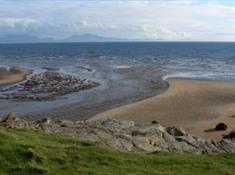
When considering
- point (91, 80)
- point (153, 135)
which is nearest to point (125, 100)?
point (91, 80)

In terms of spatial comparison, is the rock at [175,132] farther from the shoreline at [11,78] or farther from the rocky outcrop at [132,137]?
the shoreline at [11,78]

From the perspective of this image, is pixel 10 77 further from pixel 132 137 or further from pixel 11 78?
pixel 132 137

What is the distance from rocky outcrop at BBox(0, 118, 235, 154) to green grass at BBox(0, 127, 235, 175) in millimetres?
2434

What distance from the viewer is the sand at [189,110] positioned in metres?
32.3

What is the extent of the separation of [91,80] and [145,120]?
1079 inches

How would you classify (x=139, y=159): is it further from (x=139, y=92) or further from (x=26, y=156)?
(x=139, y=92)

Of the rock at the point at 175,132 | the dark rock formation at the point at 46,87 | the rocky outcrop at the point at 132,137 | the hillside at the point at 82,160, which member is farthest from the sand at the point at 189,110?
the hillside at the point at 82,160

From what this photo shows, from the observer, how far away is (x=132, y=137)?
18203 mm

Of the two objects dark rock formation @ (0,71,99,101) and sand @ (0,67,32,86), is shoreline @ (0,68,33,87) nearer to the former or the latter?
sand @ (0,67,32,86)

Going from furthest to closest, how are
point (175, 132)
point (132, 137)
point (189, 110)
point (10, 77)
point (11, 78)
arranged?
point (10, 77) < point (11, 78) < point (189, 110) < point (175, 132) < point (132, 137)

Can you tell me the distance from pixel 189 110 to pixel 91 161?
83.5 ft

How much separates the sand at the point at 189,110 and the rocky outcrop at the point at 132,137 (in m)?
8.63

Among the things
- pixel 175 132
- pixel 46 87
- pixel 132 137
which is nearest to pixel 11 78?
pixel 46 87

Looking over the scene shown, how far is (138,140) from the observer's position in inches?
706
